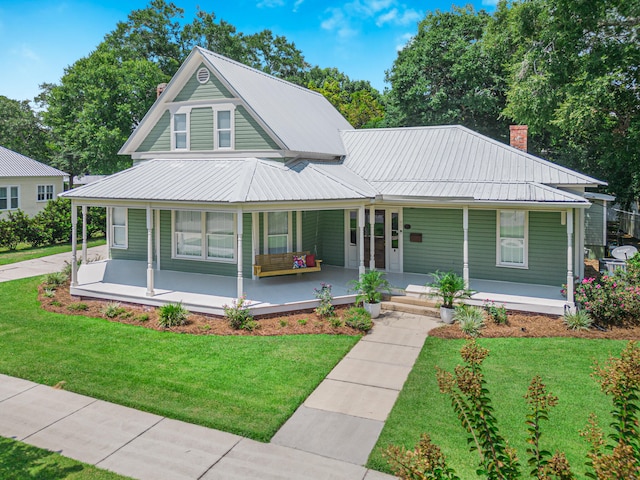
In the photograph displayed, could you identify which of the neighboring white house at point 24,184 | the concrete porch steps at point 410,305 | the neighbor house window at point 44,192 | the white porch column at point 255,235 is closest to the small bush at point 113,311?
the white porch column at point 255,235

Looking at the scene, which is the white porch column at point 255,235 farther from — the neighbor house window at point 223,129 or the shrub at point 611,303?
the shrub at point 611,303

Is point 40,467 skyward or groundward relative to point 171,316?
groundward

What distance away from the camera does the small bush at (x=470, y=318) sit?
11367 millimetres

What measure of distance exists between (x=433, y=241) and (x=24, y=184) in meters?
29.1

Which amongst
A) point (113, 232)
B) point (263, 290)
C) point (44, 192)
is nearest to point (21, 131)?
point (44, 192)

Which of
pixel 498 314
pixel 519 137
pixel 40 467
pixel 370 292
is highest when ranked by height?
pixel 519 137

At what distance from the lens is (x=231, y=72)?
1642 centimetres

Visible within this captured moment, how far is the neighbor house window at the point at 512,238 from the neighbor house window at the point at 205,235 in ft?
28.1

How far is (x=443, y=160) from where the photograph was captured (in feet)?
54.3

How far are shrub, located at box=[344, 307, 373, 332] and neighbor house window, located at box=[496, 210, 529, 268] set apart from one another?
537cm

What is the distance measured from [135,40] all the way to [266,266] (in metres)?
34.7

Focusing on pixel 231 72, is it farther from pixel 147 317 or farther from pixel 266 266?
pixel 147 317

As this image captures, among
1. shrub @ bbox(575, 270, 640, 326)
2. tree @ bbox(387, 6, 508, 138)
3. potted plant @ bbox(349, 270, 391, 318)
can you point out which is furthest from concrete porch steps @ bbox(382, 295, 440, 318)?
tree @ bbox(387, 6, 508, 138)

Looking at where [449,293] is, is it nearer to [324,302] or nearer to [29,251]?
[324,302]
